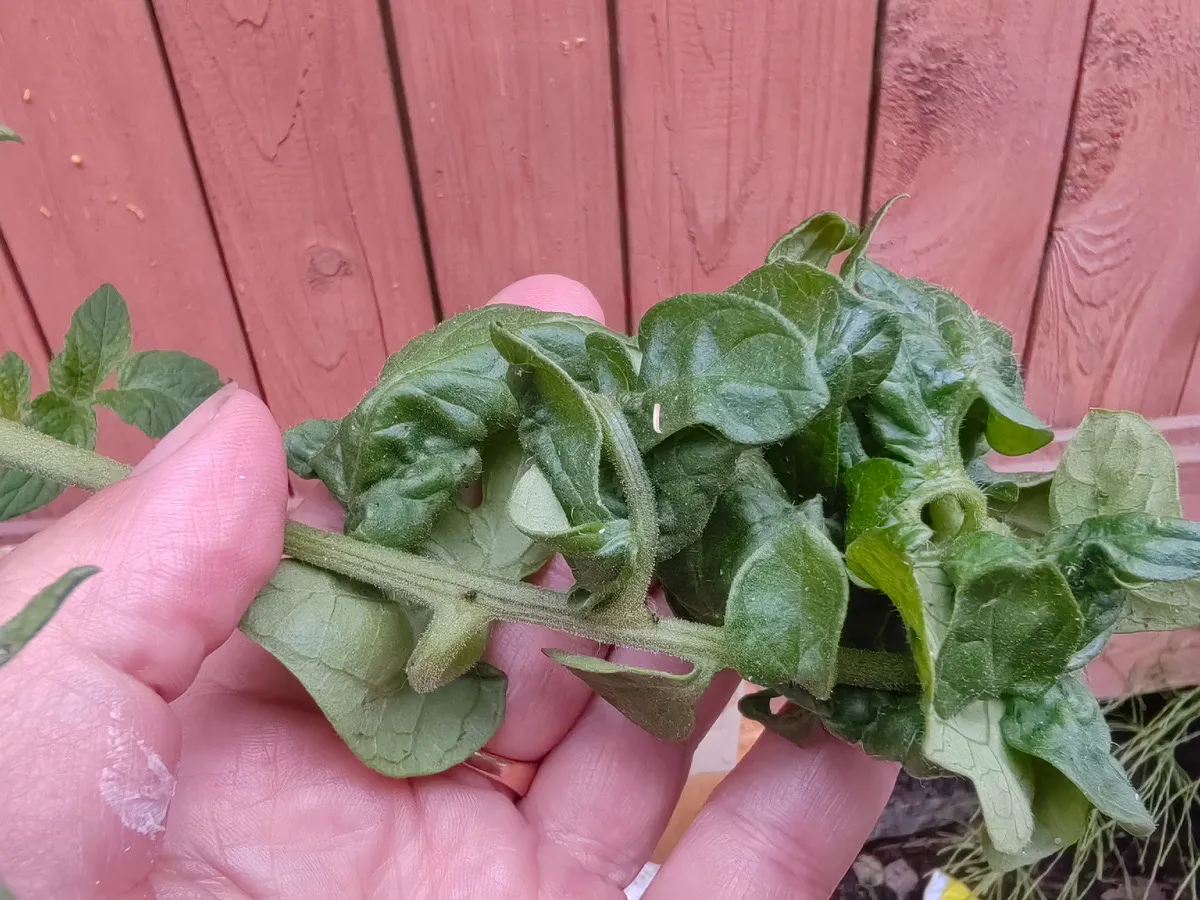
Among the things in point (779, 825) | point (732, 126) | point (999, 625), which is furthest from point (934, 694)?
point (732, 126)

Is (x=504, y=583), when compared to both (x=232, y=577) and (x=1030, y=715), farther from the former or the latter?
(x=1030, y=715)

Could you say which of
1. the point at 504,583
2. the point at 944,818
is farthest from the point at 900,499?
the point at 944,818

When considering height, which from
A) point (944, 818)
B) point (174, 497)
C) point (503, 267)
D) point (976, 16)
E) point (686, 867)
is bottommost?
point (944, 818)

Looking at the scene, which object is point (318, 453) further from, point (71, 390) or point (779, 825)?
point (779, 825)

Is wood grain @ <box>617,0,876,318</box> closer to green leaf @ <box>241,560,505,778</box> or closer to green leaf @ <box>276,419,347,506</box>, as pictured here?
green leaf @ <box>276,419,347,506</box>

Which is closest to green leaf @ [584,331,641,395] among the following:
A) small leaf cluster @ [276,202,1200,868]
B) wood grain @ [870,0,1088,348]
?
small leaf cluster @ [276,202,1200,868]
